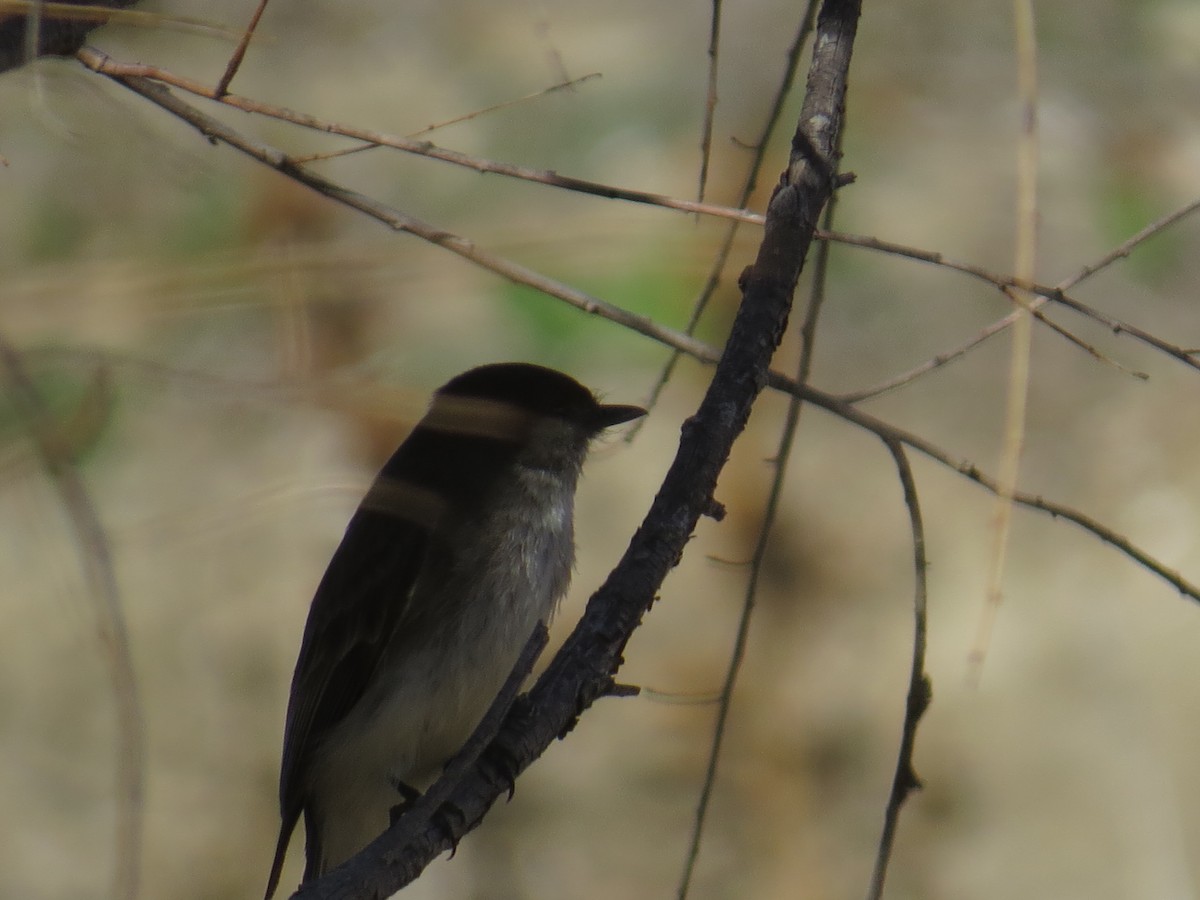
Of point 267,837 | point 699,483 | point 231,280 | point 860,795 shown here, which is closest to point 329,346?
point 267,837

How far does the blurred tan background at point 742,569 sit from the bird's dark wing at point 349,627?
1054mm

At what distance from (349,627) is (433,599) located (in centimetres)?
30

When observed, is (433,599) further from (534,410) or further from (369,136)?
(369,136)

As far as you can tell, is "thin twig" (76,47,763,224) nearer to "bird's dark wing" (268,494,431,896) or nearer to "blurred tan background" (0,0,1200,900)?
"bird's dark wing" (268,494,431,896)

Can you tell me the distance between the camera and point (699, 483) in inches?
97.7

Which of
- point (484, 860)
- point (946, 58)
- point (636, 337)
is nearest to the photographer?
point (484, 860)

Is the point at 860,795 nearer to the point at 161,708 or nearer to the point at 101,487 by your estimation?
the point at 161,708

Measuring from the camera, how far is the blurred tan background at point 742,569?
221 inches

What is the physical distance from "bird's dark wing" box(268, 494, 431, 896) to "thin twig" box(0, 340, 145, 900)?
97.5 inches

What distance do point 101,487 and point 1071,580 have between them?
4.13m

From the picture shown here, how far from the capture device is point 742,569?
225 inches

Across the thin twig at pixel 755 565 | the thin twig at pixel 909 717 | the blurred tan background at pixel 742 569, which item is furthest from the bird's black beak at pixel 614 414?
the thin twig at pixel 909 717

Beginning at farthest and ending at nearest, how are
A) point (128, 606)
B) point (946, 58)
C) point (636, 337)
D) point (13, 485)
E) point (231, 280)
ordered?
point (946, 58)
point (636, 337)
point (128, 606)
point (231, 280)
point (13, 485)

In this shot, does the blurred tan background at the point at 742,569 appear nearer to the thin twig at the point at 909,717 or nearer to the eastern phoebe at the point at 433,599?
the eastern phoebe at the point at 433,599
